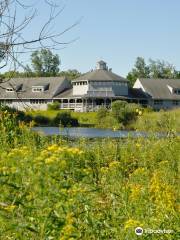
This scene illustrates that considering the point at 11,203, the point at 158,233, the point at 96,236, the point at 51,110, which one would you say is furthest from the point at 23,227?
the point at 51,110

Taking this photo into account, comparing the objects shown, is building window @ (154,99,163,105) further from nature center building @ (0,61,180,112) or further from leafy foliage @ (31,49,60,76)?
leafy foliage @ (31,49,60,76)

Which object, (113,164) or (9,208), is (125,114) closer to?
(113,164)

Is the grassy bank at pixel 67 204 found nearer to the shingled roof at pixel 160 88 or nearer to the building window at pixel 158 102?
the shingled roof at pixel 160 88

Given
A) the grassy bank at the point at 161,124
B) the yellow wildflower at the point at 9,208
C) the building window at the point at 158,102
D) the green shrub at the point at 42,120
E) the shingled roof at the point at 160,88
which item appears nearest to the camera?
the yellow wildflower at the point at 9,208

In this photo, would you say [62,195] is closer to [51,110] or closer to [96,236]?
[96,236]

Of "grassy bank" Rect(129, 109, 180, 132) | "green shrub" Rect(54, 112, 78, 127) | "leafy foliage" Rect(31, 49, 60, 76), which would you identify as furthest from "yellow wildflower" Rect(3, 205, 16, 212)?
"leafy foliage" Rect(31, 49, 60, 76)

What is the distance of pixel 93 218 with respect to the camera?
3682 mm

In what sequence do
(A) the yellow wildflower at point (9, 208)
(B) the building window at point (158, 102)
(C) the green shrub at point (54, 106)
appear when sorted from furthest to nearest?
(B) the building window at point (158, 102)
(C) the green shrub at point (54, 106)
(A) the yellow wildflower at point (9, 208)

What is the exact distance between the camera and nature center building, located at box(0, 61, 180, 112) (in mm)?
71750

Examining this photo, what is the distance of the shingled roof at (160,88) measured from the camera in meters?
76.6

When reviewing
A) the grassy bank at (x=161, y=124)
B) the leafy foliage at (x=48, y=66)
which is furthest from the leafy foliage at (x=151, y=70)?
the grassy bank at (x=161, y=124)

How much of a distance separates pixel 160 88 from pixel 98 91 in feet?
35.5

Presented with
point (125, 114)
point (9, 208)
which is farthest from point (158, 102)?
point (9, 208)

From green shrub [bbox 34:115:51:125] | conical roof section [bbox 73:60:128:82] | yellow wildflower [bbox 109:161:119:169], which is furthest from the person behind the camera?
conical roof section [bbox 73:60:128:82]
